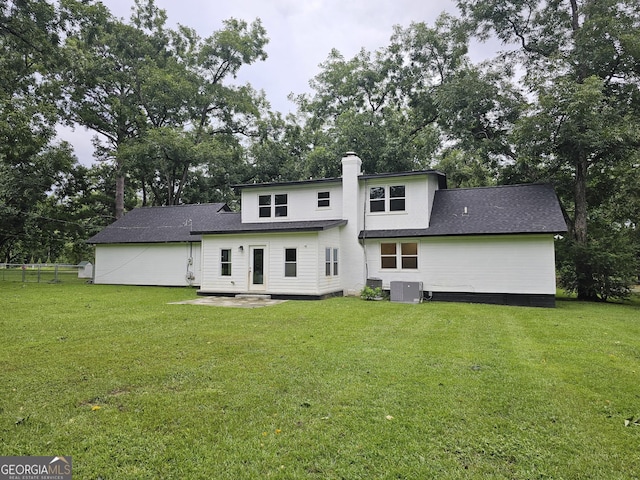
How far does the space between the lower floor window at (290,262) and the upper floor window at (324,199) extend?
3.22 metres

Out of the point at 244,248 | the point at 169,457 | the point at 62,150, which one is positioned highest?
the point at 62,150

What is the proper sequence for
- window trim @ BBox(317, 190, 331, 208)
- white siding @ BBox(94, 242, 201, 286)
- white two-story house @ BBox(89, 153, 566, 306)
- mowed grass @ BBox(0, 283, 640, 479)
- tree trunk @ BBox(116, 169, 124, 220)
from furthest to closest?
1. tree trunk @ BBox(116, 169, 124, 220)
2. white siding @ BBox(94, 242, 201, 286)
3. window trim @ BBox(317, 190, 331, 208)
4. white two-story house @ BBox(89, 153, 566, 306)
5. mowed grass @ BBox(0, 283, 640, 479)

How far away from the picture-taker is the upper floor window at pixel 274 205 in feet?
55.4

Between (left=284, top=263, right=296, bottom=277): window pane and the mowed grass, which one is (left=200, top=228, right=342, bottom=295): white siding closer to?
(left=284, top=263, right=296, bottom=277): window pane

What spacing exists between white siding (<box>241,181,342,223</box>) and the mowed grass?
9.02 meters

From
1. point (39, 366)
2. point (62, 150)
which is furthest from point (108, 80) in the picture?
point (39, 366)

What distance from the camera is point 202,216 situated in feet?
67.6

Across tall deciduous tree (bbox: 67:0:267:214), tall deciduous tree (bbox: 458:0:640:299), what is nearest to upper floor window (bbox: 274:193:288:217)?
tall deciduous tree (bbox: 458:0:640:299)

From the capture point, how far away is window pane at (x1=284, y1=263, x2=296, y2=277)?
46.0ft

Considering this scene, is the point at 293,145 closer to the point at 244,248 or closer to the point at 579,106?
the point at 244,248

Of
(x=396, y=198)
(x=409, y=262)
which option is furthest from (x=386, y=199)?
(x=409, y=262)

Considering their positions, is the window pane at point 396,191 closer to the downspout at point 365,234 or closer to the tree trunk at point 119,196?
the downspout at point 365,234

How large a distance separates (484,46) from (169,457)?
2369cm

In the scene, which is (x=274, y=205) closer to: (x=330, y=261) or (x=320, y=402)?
(x=330, y=261)
